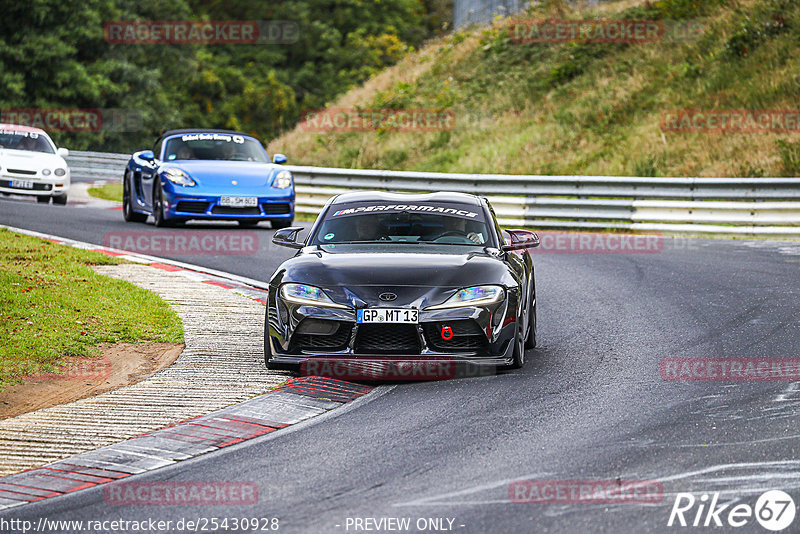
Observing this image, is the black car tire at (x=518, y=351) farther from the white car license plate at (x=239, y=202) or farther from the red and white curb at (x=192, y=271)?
the white car license plate at (x=239, y=202)

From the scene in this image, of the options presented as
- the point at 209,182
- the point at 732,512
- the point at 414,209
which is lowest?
the point at 732,512

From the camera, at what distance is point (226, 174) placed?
18.0 meters

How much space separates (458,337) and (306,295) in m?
1.11

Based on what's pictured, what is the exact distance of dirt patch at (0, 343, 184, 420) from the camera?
7637 millimetres

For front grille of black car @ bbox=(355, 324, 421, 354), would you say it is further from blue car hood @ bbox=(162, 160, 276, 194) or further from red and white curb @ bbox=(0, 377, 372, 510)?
blue car hood @ bbox=(162, 160, 276, 194)

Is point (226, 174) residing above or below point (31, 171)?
above

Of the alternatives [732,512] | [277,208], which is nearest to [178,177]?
[277,208]

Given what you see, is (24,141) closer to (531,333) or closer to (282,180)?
(282,180)

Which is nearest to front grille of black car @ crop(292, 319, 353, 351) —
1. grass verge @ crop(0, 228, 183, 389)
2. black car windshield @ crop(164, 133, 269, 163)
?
grass verge @ crop(0, 228, 183, 389)

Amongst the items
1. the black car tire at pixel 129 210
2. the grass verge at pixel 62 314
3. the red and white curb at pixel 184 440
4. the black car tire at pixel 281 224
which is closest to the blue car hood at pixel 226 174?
the black car tire at pixel 281 224

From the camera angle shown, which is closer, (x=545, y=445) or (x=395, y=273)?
(x=545, y=445)

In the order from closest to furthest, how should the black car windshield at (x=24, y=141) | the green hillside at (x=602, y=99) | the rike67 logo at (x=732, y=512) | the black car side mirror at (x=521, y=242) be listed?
1. the rike67 logo at (x=732, y=512)
2. the black car side mirror at (x=521, y=242)
3. the black car windshield at (x=24, y=141)
4. the green hillside at (x=602, y=99)

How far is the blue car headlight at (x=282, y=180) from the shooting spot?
1825 centimetres

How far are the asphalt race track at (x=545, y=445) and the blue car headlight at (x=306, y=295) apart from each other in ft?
2.47
